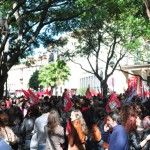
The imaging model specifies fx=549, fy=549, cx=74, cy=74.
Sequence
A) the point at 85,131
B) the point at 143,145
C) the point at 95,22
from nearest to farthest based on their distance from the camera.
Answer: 1. the point at 143,145
2. the point at 85,131
3. the point at 95,22

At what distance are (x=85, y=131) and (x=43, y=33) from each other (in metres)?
17.0

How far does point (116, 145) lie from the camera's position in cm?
660

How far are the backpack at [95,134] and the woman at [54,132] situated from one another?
3.86 ft

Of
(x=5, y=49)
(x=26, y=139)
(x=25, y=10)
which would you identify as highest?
(x=25, y=10)

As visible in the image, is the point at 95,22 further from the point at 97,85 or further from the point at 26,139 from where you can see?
the point at 97,85

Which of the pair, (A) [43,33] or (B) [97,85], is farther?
(B) [97,85]

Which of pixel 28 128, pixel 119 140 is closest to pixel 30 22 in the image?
pixel 28 128

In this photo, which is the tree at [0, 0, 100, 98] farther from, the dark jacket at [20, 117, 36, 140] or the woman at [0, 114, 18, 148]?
the woman at [0, 114, 18, 148]

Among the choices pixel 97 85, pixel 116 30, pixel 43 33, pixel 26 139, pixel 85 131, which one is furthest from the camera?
pixel 97 85

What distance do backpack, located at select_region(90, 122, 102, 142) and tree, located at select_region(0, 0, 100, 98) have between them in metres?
9.67

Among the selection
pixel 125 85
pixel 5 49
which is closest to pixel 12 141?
pixel 5 49

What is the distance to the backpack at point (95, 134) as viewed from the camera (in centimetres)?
1009

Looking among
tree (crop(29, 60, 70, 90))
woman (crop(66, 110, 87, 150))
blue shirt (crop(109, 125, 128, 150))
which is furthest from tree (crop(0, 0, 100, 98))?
tree (crop(29, 60, 70, 90))

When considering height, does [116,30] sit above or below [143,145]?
above
